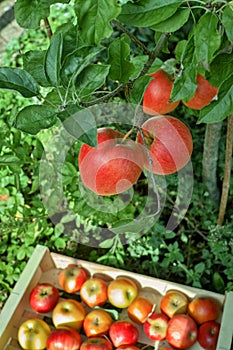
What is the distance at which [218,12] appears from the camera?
79 centimetres

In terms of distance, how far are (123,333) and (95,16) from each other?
105 cm

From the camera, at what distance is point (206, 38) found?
0.72 m

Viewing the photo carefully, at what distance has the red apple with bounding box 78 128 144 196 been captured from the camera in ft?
2.39

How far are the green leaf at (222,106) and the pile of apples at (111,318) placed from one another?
2.74ft

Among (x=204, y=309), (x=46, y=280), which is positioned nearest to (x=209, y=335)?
(x=204, y=309)

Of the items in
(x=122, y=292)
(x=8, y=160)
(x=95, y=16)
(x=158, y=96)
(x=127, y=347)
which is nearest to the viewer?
(x=95, y=16)

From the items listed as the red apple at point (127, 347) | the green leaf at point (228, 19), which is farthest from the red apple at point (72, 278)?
the green leaf at point (228, 19)

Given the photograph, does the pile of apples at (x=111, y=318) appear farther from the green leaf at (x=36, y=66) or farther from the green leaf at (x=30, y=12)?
the green leaf at (x=30, y=12)

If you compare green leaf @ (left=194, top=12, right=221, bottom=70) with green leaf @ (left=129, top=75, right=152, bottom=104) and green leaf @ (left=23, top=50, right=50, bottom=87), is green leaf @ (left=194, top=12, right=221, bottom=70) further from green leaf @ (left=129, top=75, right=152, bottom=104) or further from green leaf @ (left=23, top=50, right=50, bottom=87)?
green leaf @ (left=23, top=50, right=50, bottom=87)

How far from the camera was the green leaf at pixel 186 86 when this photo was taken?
2.58ft

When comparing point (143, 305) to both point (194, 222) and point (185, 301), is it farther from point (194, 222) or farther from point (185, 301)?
point (194, 222)

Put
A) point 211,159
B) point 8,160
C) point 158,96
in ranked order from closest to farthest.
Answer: point 158,96 → point 8,160 → point 211,159

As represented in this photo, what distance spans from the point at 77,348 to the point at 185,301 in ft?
1.12

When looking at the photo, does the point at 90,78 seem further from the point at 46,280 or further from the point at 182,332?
the point at 46,280
